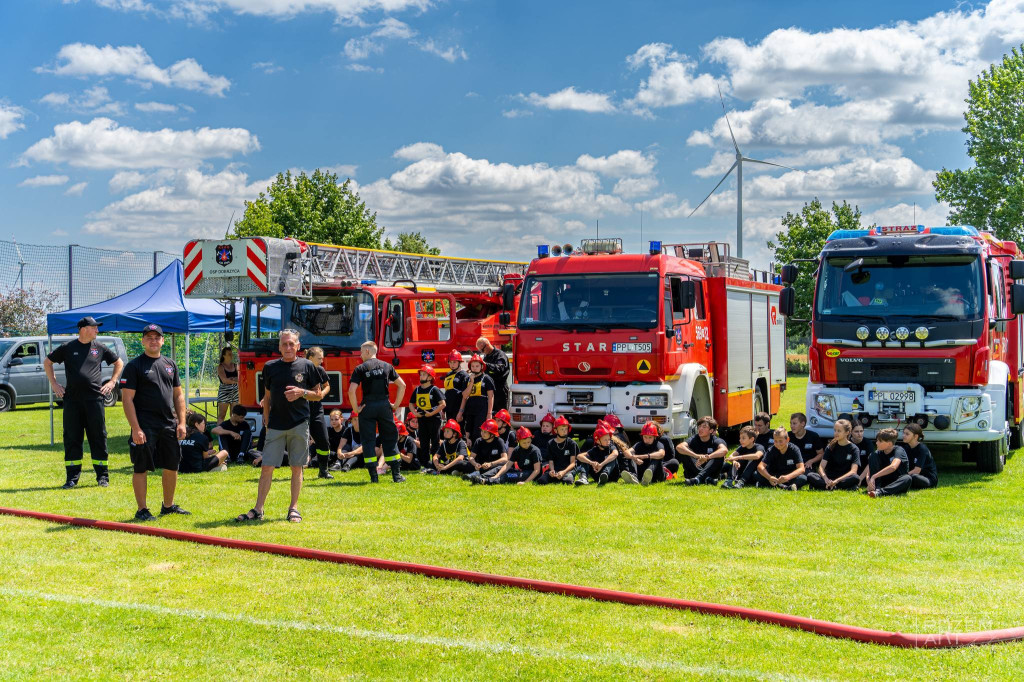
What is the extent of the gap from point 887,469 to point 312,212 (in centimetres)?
3223

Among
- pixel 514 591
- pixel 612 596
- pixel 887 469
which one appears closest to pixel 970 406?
pixel 887 469

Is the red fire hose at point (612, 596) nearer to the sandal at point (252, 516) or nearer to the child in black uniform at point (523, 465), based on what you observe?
the sandal at point (252, 516)

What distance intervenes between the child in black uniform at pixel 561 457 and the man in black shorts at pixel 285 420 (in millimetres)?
3685

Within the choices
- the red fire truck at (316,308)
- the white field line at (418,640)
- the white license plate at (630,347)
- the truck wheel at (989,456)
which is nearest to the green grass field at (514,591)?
the white field line at (418,640)

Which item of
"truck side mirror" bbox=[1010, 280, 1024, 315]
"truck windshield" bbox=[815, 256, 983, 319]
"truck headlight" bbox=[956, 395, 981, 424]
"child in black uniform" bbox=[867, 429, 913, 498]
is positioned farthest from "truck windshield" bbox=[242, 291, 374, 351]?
"truck side mirror" bbox=[1010, 280, 1024, 315]

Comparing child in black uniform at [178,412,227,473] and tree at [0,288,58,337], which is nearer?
child in black uniform at [178,412,227,473]

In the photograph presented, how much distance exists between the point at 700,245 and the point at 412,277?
5563 mm

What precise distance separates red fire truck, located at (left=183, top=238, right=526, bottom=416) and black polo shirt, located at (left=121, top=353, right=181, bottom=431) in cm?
490

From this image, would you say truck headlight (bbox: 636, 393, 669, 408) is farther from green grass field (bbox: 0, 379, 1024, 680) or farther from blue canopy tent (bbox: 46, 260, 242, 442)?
blue canopy tent (bbox: 46, 260, 242, 442)

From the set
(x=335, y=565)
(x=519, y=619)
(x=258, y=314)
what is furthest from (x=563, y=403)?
(x=519, y=619)

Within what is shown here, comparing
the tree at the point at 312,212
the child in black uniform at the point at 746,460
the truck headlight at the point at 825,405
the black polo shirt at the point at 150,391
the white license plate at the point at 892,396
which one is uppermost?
Result: the tree at the point at 312,212

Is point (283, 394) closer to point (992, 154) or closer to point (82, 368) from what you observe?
point (82, 368)

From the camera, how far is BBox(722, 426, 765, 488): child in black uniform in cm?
1180

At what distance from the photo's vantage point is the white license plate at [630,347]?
13.3 metres
